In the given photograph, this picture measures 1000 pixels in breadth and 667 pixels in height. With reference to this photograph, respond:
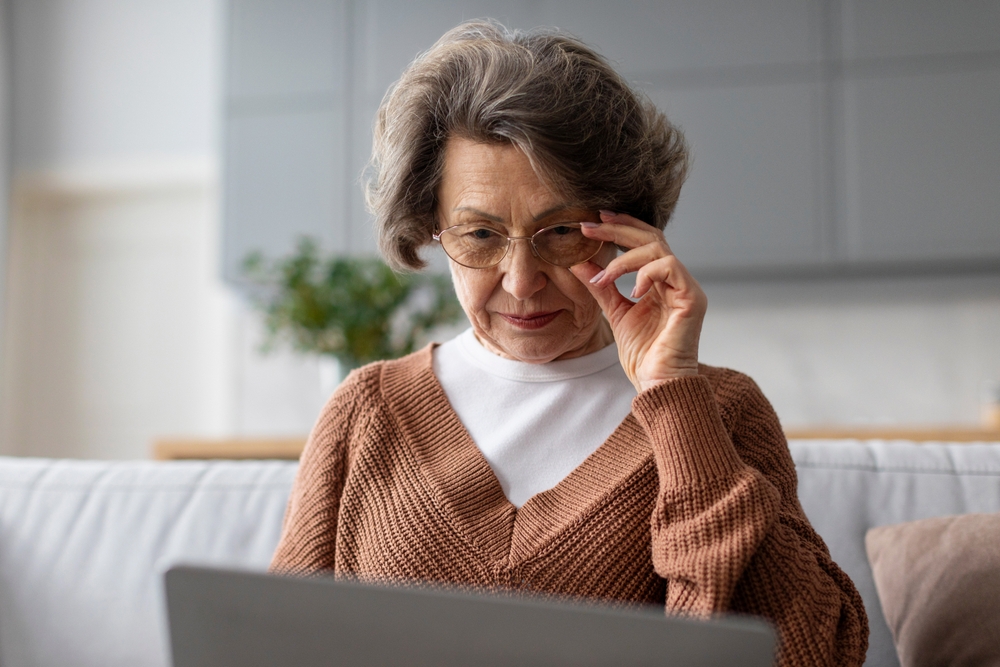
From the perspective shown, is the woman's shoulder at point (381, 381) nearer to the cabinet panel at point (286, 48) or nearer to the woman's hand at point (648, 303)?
the woman's hand at point (648, 303)

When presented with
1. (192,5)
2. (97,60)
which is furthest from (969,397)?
(97,60)

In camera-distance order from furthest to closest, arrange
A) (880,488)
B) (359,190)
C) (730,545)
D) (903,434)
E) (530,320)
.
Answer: (359,190) < (903,434) < (880,488) < (530,320) < (730,545)

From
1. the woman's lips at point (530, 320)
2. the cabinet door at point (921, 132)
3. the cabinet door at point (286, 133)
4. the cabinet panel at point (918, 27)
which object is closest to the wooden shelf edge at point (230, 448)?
the cabinet door at point (286, 133)


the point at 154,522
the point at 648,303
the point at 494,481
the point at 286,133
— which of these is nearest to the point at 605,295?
the point at 648,303

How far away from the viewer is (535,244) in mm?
1091

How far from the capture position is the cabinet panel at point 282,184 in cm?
317

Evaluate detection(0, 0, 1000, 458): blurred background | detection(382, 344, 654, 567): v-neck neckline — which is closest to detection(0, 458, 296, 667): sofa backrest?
detection(382, 344, 654, 567): v-neck neckline

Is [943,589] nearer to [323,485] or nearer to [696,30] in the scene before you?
[323,485]

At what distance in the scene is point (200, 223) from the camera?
3885mm

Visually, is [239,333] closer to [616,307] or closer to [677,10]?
[677,10]

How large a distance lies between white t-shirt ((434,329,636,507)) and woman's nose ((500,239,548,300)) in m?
0.15

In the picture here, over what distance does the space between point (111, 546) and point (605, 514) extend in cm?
87

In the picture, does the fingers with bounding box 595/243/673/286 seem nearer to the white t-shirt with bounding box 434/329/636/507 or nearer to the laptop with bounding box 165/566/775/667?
the white t-shirt with bounding box 434/329/636/507

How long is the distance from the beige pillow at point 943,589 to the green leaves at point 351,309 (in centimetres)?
159
